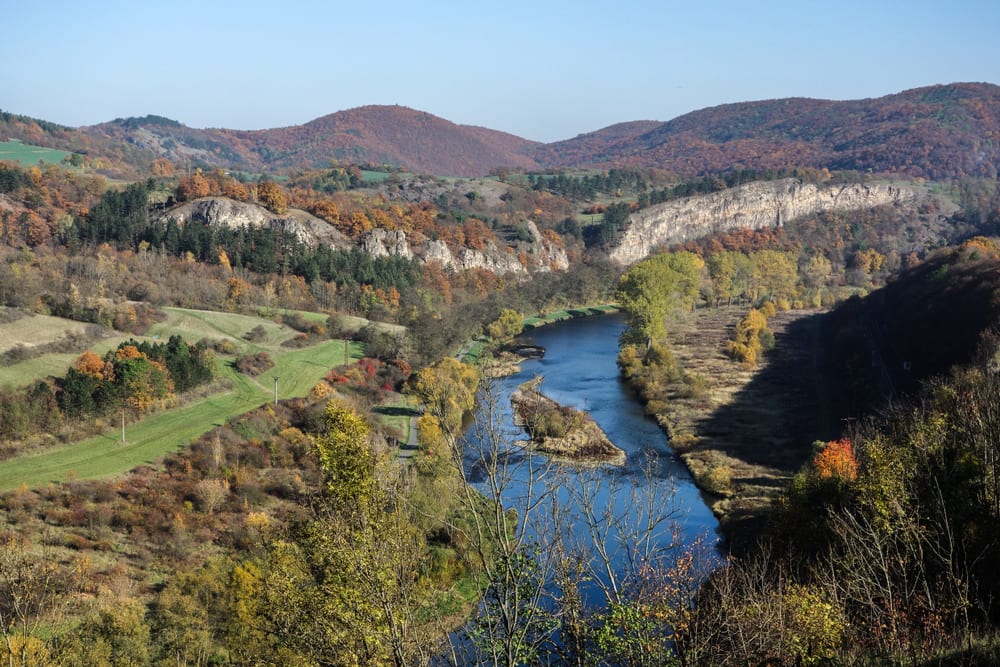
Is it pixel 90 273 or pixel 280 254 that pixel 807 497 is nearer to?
pixel 90 273

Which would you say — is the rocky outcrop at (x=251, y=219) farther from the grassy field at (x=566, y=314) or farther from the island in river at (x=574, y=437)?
the island in river at (x=574, y=437)

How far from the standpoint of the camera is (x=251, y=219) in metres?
82.5

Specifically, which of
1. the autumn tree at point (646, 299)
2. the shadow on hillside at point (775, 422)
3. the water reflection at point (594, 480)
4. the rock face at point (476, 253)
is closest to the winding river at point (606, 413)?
the water reflection at point (594, 480)

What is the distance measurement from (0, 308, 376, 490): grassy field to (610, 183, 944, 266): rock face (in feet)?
275

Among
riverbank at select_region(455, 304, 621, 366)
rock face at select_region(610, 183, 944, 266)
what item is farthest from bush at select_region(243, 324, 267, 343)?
rock face at select_region(610, 183, 944, 266)

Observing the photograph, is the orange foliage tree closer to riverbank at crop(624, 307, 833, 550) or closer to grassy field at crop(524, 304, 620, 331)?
riverbank at crop(624, 307, 833, 550)

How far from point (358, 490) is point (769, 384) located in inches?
2024

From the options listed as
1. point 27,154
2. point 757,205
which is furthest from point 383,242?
point 757,205

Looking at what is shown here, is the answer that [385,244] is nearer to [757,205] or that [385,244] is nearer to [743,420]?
[743,420]

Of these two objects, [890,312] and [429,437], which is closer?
[429,437]

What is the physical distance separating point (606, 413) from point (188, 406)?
2440cm

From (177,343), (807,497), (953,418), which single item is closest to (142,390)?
(177,343)

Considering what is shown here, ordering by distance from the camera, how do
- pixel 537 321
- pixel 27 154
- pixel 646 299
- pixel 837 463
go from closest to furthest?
pixel 837 463, pixel 646 299, pixel 537 321, pixel 27 154

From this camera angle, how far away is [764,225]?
134 m
